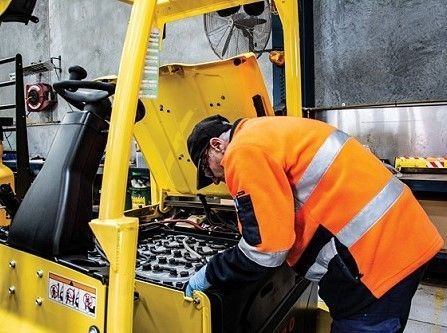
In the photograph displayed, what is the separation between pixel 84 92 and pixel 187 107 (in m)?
0.79

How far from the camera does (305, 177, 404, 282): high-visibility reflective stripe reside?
1.38m

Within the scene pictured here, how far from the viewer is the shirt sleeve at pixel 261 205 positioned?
4.25ft

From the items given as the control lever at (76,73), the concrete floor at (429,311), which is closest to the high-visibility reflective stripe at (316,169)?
the control lever at (76,73)

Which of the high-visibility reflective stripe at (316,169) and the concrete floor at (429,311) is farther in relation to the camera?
the concrete floor at (429,311)

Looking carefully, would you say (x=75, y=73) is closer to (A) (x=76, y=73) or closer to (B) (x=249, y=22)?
(A) (x=76, y=73)

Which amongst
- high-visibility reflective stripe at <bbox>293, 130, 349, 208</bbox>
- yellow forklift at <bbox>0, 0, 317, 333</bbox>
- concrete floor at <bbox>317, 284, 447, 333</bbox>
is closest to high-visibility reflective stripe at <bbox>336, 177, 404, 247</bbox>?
high-visibility reflective stripe at <bbox>293, 130, 349, 208</bbox>

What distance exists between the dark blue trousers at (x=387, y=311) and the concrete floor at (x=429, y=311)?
72.5 inches

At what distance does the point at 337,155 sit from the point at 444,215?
118 inches

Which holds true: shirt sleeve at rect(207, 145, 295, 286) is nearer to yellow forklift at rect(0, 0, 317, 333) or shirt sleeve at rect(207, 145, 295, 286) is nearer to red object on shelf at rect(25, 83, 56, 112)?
yellow forklift at rect(0, 0, 317, 333)

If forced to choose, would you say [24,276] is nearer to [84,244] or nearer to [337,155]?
[84,244]

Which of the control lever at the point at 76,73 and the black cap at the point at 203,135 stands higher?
the control lever at the point at 76,73

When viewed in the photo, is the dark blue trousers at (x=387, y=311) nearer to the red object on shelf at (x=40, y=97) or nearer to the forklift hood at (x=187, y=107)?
the forklift hood at (x=187, y=107)

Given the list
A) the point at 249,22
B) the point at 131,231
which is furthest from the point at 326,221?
the point at 249,22

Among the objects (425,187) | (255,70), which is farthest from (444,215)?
(255,70)
